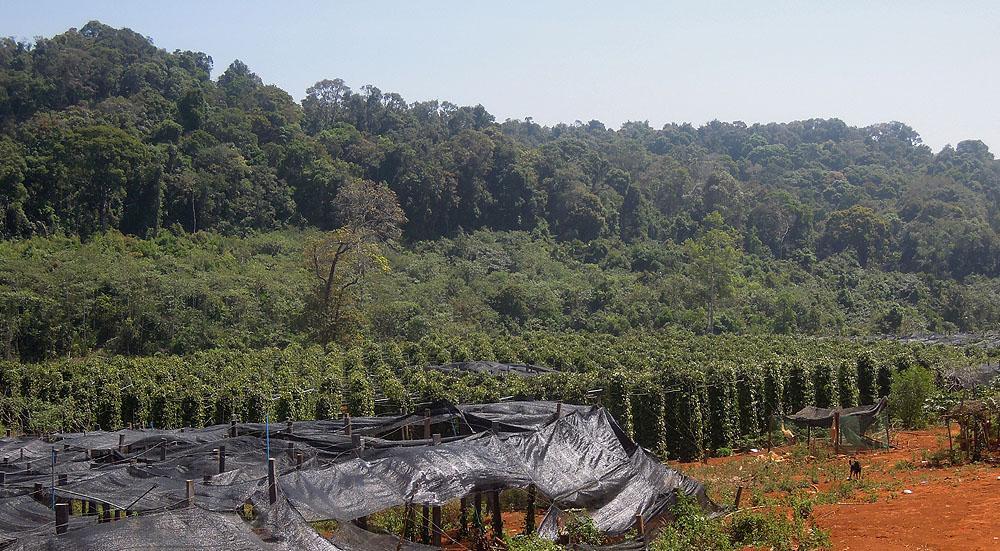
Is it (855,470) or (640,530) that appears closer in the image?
(640,530)

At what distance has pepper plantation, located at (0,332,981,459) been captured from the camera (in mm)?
18141

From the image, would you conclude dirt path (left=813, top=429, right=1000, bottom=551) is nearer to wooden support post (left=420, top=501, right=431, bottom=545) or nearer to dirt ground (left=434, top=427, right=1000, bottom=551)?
dirt ground (left=434, top=427, right=1000, bottom=551)

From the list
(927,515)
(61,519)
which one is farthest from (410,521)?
(927,515)

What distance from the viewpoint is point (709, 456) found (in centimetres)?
1898

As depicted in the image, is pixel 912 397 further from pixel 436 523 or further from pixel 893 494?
pixel 436 523

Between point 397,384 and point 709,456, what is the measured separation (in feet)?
22.5

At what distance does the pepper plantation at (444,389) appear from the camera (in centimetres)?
1814

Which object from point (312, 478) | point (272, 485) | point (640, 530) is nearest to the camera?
point (272, 485)

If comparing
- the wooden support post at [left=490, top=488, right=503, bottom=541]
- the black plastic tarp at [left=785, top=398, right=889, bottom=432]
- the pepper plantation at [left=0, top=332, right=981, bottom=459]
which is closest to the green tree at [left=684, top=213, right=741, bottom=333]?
the pepper plantation at [left=0, top=332, right=981, bottom=459]

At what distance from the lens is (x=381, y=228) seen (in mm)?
41594

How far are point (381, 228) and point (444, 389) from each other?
23976 mm

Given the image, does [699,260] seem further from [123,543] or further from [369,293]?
[123,543]

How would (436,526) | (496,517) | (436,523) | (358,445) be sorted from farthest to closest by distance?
(358,445)
(496,517)
(436,523)
(436,526)

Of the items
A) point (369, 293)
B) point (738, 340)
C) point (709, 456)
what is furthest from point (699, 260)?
point (709, 456)
